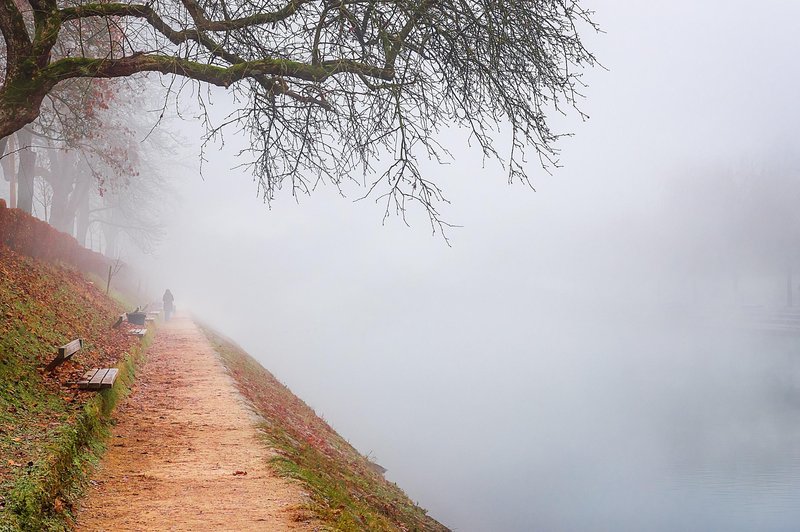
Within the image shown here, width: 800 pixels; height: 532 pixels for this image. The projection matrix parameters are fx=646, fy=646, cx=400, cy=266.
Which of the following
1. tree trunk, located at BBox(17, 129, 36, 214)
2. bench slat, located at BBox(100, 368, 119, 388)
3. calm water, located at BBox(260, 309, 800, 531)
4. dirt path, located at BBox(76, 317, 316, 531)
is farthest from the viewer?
tree trunk, located at BBox(17, 129, 36, 214)

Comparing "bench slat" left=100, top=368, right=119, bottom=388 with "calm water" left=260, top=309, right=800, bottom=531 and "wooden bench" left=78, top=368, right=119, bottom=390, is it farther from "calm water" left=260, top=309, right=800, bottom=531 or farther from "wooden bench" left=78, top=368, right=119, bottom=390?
"calm water" left=260, top=309, right=800, bottom=531

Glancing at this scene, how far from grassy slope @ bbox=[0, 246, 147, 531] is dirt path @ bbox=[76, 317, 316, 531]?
0.29m

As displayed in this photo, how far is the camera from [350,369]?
41781 mm

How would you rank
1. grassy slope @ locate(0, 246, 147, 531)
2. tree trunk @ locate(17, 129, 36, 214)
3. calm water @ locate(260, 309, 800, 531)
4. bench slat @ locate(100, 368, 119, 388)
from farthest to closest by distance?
tree trunk @ locate(17, 129, 36, 214)
calm water @ locate(260, 309, 800, 531)
bench slat @ locate(100, 368, 119, 388)
grassy slope @ locate(0, 246, 147, 531)

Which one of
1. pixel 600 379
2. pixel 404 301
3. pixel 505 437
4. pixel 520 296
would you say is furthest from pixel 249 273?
pixel 505 437

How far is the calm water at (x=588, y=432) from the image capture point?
61.3 feet

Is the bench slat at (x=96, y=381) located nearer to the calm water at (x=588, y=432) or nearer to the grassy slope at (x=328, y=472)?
the grassy slope at (x=328, y=472)

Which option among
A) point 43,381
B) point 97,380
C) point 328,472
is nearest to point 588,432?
point 328,472

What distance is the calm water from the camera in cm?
1869

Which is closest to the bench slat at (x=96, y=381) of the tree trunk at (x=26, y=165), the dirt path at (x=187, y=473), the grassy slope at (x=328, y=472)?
the dirt path at (x=187, y=473)

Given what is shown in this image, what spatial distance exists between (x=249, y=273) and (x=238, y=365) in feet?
315

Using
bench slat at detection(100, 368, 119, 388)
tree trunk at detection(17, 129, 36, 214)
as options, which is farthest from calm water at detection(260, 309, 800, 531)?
tree trunk at detection(17, 129, 36, 214)

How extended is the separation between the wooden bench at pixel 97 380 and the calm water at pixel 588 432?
10.6 m

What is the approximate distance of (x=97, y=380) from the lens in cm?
898
